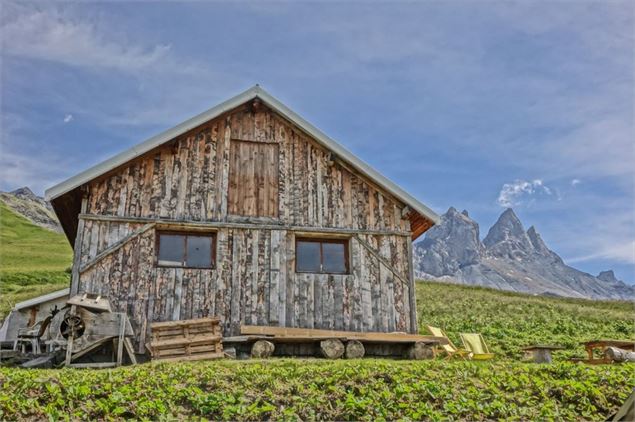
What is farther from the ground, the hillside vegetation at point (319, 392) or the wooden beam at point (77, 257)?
the wooden beam at point (77, 257)

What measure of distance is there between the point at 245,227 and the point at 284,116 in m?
3.35

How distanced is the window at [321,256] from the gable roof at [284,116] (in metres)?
2.06

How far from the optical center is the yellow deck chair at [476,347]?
17.5 m

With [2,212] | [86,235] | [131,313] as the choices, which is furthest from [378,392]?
[2,212]

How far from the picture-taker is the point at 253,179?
56.7 ft

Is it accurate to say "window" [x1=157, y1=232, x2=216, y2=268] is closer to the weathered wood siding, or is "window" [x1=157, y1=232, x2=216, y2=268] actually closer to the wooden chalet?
the wooden chalet

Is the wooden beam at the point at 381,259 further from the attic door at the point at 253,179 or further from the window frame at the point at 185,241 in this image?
the window frame at the point at 185,241

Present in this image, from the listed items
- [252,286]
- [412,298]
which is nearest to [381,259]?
[412,298]

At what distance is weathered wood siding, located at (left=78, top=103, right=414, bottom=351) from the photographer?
1582 centimetres

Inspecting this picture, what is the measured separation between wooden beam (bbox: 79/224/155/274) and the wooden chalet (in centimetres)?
3

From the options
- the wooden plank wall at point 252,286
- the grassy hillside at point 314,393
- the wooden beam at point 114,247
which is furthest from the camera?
the wooden plank wall at point 252,286

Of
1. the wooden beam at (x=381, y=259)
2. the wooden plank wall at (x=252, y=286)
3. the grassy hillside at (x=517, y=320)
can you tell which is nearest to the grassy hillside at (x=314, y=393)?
the wooden plank wall at (x=252, y=286)

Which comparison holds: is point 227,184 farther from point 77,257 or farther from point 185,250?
point 77,257

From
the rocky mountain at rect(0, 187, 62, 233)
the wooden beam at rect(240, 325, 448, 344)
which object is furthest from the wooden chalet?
the rocky mountain at rect(0, 187, 62, 233)
